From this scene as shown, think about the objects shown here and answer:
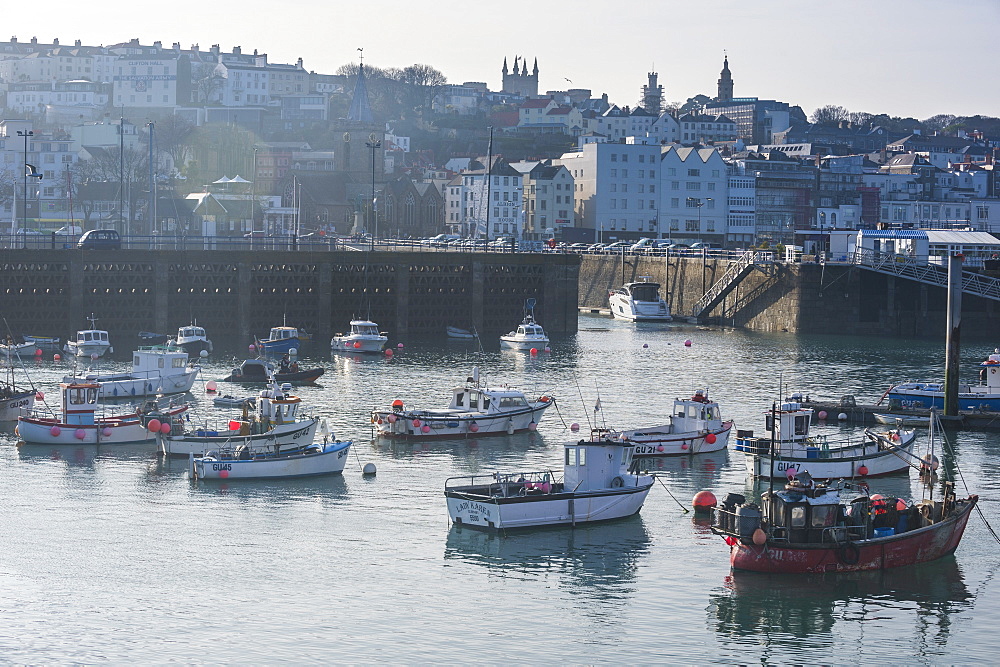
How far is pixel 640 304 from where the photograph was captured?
4786 inches

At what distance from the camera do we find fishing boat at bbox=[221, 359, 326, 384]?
73875 millimetres

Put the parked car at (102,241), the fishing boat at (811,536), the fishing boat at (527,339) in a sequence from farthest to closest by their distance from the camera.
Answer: the parked car at (102,241) → the fishing boat at (527,339) → the fishing boat at (811,536)

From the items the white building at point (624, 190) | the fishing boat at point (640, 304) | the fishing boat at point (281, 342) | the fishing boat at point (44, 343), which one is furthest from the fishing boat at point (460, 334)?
the white building at point (624, 190)

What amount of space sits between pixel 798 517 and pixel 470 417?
22.6 metres

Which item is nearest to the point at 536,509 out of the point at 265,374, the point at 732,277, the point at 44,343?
the point at 265,374

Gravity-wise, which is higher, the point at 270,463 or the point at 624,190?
the point at 624,190

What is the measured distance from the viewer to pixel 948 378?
5959cm

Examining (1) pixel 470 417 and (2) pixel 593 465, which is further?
(1) pixel 470 417

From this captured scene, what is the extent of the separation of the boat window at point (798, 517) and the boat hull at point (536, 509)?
6.40m

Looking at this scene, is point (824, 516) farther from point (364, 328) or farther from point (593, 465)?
point (364, 328)

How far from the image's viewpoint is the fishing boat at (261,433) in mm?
50688

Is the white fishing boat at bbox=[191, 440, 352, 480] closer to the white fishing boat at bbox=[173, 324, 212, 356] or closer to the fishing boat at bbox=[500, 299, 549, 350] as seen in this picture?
the white fishing boat at bbox=[173, 324, 212, 356]

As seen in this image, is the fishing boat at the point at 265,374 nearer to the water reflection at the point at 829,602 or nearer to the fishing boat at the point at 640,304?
the water reflection at the point at 829,602

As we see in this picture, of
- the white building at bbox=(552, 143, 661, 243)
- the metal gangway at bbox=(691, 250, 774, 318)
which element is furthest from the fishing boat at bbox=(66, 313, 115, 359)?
the white building at bbox=(552, 143, 661, 243)
